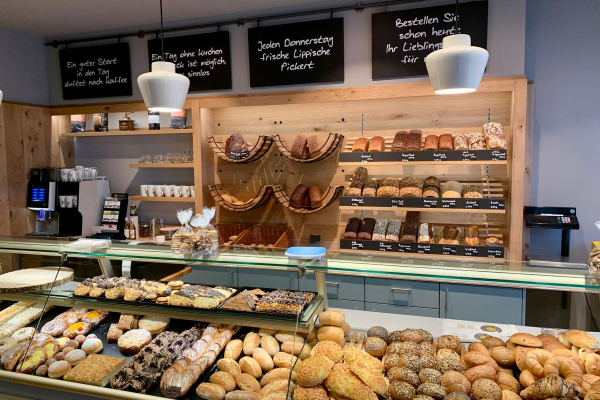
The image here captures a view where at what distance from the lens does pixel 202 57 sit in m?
4.17

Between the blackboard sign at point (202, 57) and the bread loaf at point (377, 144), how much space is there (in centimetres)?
146

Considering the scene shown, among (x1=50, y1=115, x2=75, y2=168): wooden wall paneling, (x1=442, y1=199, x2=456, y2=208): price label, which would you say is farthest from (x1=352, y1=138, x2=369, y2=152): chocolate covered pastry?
(x1=50, y1=115, x2=75, y2=168): wooden wall paneling

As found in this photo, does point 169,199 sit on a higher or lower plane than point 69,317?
higher

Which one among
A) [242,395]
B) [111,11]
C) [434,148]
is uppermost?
[111,11]

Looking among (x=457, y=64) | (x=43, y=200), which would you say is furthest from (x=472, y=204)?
(x=43, y=200)

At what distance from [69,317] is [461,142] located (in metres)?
2.82

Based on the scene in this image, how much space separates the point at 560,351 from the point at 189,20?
3982 mm

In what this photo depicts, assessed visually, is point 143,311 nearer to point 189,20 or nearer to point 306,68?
point 306,68

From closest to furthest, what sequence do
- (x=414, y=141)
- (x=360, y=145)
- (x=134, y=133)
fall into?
1. (x=414, y=141)
2. (x=360, y=145)
3. (x=134, y=133)

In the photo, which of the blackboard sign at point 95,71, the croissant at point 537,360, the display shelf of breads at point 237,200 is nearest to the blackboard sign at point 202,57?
the blackboard sign at point 95,71

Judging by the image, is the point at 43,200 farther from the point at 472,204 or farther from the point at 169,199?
the point at 472,204

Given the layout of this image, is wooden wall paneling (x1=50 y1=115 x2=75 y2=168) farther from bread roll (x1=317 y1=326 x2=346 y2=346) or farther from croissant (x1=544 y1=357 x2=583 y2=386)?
croissant (x1=544 y1=357 x2=583 y2=386)

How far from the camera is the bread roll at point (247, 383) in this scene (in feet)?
5.45

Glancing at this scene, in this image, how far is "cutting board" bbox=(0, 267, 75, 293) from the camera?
2.15m
